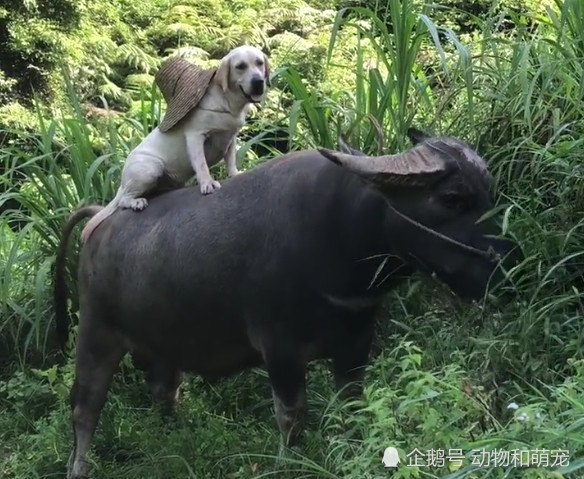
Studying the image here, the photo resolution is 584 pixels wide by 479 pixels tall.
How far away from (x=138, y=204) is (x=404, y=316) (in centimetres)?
137

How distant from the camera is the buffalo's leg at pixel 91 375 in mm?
4207

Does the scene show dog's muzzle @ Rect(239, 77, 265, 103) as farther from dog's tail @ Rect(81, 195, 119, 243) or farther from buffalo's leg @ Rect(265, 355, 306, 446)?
buffalo's leg @ Rect(265, 355, 306, 446)

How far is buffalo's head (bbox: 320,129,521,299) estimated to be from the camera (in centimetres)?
323

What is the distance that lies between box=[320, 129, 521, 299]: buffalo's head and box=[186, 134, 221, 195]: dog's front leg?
801 mm

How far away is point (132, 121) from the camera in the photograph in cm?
575

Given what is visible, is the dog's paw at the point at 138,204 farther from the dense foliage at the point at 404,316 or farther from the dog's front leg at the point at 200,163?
the dense foliage at the point at 404,316

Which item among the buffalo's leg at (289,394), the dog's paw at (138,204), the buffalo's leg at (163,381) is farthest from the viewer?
the buffalo's leg at (163,381)

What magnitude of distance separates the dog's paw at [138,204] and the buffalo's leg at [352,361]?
1.15 m

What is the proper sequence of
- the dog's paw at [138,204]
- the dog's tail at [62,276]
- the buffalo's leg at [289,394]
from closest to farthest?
the buffalo's leg at [289,394]
the dog's paw at [138,204]
the dog's tail at [62,276]

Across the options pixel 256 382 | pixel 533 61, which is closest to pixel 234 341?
pixel 256 382

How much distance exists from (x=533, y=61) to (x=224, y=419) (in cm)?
233

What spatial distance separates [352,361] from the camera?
3.66 m

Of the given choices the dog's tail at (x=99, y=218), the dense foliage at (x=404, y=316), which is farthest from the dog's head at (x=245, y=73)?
the dog's tail at (x=99, y=218)

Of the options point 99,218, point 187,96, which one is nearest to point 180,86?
point 187,96
